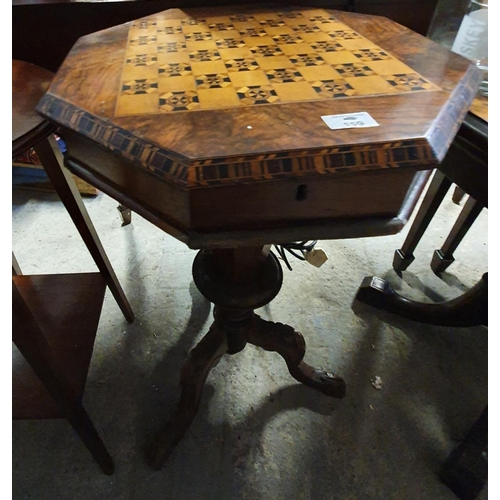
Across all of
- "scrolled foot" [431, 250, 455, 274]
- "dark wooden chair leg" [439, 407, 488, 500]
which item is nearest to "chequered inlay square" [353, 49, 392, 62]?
"dark wooden chair leg" [439, 407, 488, 500]

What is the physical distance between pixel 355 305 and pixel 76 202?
851 millimetres

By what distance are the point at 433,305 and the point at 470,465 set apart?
1.39 ft

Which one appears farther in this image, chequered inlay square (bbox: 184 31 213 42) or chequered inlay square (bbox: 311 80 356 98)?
chequered inlay square (bbox: 184 31 213 42)

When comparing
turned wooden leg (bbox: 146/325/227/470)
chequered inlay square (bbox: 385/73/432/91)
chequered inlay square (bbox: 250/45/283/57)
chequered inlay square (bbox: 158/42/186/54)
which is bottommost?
turned wooden leg (bbox: 146/325/227/470)

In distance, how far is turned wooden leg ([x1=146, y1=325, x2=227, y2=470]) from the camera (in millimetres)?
858

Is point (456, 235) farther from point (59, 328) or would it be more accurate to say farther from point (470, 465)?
point (59, 328)


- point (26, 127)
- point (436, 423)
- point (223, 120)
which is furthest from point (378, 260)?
point (26, 127)

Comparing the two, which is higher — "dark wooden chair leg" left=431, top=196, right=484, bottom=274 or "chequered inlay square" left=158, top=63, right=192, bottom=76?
"chequered inlay square" left=158, top=63, right=192, bottom=76

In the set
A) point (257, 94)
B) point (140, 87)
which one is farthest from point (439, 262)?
point (140, 87)

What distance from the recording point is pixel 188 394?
879 mm

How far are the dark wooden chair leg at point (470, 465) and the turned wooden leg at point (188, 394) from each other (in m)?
0.56

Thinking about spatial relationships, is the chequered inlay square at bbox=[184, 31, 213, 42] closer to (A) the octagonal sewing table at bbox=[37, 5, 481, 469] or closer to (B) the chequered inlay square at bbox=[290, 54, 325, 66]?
(A) the octagonal sewing table at bbox=[37, 5, 481, 469]

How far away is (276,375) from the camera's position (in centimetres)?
104

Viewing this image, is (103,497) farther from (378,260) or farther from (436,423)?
(378,260)
